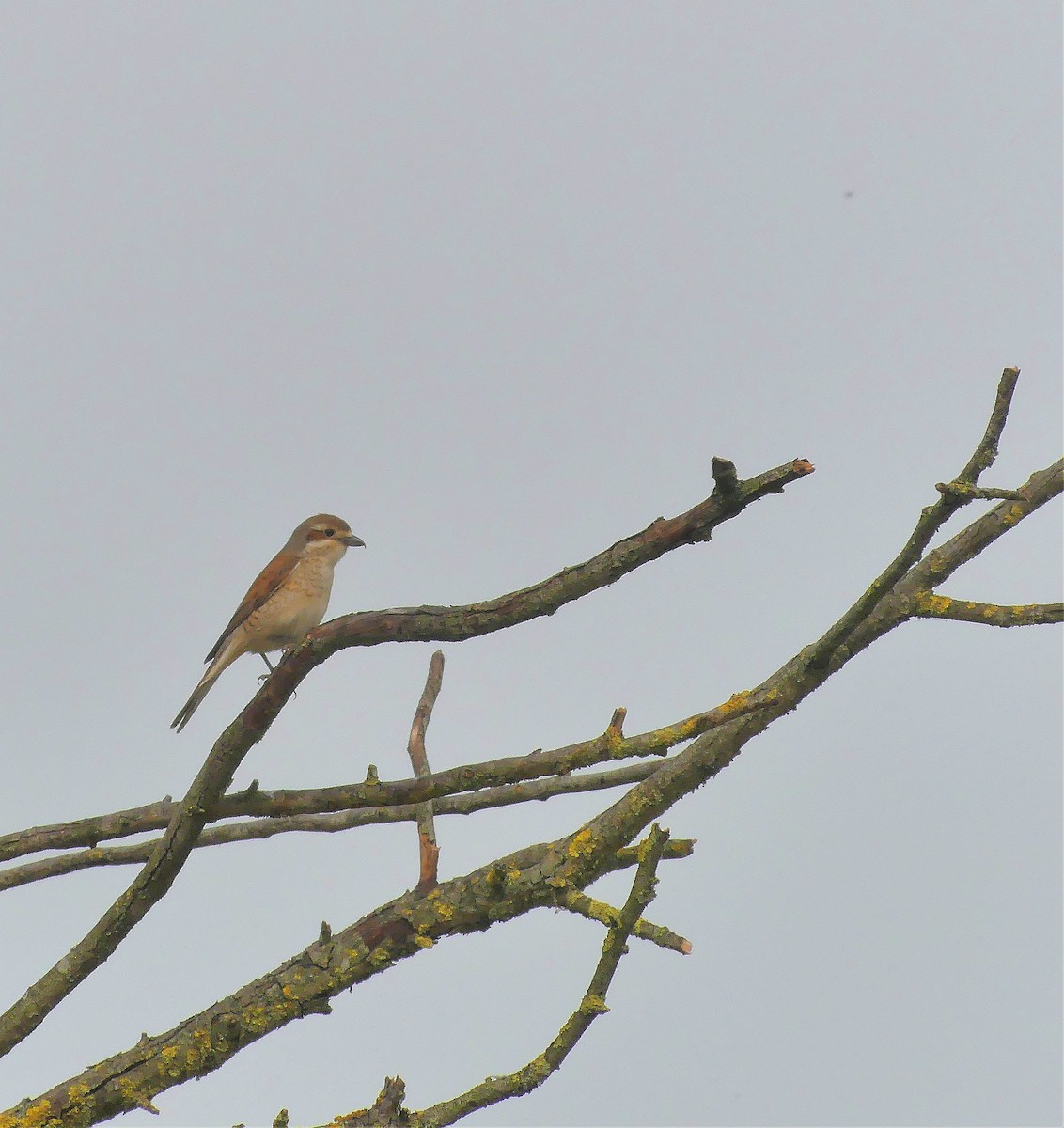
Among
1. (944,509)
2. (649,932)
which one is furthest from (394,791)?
(944,509)

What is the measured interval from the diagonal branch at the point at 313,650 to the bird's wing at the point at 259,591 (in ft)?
14.1

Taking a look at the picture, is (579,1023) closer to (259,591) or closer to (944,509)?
(944,509)

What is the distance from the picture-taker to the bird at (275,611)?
9281mm

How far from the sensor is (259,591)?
31.0 ft

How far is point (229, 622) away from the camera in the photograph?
9.50 metres

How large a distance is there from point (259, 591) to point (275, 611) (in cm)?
22

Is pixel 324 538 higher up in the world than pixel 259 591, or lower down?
higher up

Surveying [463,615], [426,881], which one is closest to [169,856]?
[426,881]

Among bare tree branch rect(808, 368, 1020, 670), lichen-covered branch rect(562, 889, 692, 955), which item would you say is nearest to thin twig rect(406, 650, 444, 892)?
lichen-covered branch rect(562, 889, 692, 955)

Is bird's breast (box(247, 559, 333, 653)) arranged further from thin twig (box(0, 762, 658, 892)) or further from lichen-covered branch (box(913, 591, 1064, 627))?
lichen-covered branch (box(913, 591, 1064, 627))

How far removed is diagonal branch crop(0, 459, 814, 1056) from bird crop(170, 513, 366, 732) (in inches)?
152

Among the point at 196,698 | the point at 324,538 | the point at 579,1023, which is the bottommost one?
the point at 579,1023

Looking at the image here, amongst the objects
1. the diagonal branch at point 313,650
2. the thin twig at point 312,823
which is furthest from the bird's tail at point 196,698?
the diagonal branch at point 313,650

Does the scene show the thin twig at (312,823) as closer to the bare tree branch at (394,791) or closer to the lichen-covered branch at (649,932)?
the bare tree branch at (394,791)
